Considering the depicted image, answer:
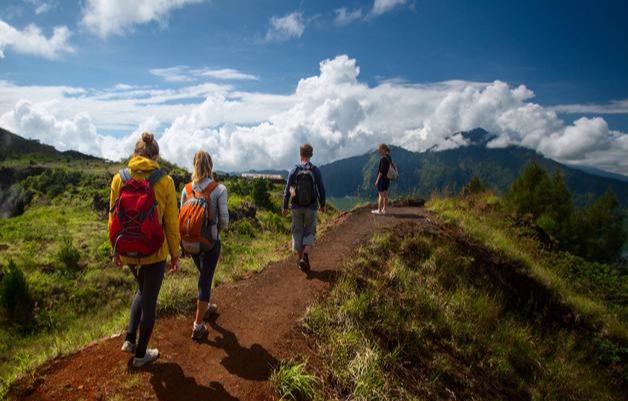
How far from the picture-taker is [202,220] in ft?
16.1

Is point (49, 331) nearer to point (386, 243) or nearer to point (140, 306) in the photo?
point (140, 306)

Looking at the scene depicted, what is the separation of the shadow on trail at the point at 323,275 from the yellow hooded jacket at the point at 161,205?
374 centimetres

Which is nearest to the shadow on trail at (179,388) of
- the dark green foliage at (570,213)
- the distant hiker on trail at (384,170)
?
the distant hiker on trail at (384,170)

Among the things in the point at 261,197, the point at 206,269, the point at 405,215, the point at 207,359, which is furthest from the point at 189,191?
the point at 261,197

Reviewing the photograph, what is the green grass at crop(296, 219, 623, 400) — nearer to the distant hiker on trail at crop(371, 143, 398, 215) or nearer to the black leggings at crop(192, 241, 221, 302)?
the black leggings at crop(192, 241, 221, 302)

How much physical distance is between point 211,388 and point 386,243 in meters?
6.49

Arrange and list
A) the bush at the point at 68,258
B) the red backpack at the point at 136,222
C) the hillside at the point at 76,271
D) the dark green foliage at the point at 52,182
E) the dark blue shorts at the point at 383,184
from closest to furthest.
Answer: the red backpack at the point at 136,222 → the hillside at the point at 76,271 → the bush at the point at 68,258 → the dark blue shorts at the point at 383,184 → the dark green foliage at the point at 52,182

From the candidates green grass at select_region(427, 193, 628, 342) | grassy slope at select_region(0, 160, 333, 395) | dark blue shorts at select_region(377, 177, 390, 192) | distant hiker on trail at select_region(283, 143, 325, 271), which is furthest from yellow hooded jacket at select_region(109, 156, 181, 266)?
green grass at select_region(427, 193, 628, 342)

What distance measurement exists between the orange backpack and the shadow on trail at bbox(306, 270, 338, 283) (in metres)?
3.04

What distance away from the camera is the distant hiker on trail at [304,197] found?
746 centimetres

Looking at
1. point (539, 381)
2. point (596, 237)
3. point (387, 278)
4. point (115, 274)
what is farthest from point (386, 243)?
point (596, 237)

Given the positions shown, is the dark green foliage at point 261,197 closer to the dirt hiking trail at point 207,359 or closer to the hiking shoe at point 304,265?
the hiking shoe at point 304,265

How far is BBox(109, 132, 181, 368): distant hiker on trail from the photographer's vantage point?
158 inches

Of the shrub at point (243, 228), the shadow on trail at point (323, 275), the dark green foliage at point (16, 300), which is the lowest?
the dark green foliage at point (16, 300)
